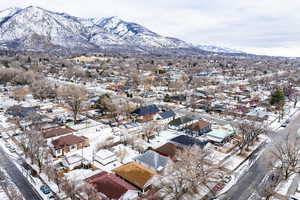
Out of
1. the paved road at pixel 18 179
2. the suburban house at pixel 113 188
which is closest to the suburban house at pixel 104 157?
the suburban house at pixel 113 188

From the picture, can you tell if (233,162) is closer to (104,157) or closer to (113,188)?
(113,188)

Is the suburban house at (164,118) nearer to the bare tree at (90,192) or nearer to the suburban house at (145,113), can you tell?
the suburban house at (145,113)

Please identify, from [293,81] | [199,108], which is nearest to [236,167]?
[199,108]

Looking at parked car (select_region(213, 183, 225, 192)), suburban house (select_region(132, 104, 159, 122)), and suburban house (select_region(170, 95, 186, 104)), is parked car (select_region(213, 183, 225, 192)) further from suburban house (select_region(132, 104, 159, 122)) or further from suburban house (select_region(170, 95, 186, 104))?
suburban house (select_region(170, 95, 186, 104))

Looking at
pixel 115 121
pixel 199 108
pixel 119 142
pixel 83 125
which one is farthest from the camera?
pixel 199 108

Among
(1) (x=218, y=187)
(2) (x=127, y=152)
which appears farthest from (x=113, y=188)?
(1) (x=218, y=187)

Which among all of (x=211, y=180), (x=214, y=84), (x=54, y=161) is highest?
(x=214, y=84)

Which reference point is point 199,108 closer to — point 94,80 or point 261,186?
point 261,186

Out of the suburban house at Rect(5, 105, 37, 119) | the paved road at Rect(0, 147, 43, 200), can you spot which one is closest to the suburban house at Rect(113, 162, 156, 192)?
→ the paved road at Rect(0, 147, 43, 200)
